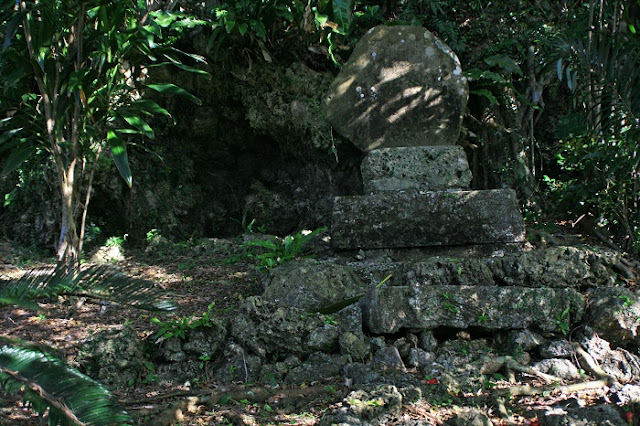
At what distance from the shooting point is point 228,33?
5.76 metres

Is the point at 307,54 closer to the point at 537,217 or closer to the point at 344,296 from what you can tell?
the point at 537,217

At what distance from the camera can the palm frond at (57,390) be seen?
1801mm

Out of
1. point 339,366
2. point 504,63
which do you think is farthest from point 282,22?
point 339,366

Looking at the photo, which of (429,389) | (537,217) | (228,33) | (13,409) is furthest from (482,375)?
(228,33)

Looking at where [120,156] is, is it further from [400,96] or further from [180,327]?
[400,96]

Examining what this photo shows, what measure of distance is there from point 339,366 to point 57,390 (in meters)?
1.77

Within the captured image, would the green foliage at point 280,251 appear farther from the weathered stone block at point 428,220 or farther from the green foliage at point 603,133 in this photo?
the green foliage at point 603,133

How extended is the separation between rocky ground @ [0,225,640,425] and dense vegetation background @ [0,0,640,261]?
2.03m

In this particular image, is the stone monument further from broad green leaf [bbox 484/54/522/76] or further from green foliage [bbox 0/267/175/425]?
green foliage [bbox 0/267/175/425]

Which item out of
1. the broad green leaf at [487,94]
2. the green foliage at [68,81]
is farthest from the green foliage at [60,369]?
the broad green leaf at [487,94]

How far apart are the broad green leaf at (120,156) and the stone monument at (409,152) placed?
5.72 ft

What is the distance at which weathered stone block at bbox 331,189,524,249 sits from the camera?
4.67 m

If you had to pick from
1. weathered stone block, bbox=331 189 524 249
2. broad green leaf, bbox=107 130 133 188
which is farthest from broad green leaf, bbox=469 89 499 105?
broad green leaf, bbox=107 130 133 188

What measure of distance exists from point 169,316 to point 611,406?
9.01 feet
